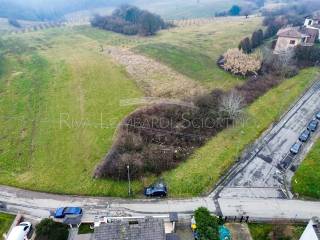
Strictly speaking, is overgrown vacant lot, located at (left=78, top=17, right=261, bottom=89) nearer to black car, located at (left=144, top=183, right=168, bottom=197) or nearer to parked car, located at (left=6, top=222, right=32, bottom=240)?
black car, located at (left=144, top=183, right=168, bottom=197)

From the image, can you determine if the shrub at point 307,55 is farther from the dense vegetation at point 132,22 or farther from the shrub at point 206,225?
the shrub at point 206,225

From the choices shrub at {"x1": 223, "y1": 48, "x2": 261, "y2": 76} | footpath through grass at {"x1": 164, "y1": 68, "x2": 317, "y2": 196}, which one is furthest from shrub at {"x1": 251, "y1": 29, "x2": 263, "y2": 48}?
footpath through grass at {"x1": 164, "y1": 68, "x2": 317, "y2": 196}

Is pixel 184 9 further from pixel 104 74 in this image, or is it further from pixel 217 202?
pixel 217 202

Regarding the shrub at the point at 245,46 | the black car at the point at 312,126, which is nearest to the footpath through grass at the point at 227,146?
the black car at the point at 312,126

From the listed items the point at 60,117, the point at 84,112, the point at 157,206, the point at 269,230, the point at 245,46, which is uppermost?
the point at 245,46

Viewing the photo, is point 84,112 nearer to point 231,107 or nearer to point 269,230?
point 231,107

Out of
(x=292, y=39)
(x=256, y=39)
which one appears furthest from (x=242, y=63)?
(x=256, y=39)


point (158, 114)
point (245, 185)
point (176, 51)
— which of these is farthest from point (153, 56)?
point (245, 185)
